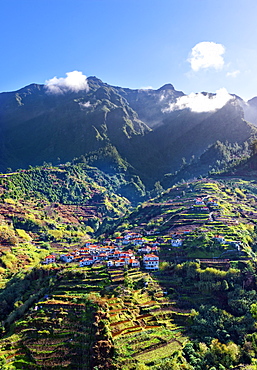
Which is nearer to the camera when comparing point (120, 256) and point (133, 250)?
point (120, 256)

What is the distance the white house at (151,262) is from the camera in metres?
71.2

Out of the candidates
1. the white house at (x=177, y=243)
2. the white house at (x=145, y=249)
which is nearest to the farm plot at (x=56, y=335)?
the white house at (x=145, y=249)

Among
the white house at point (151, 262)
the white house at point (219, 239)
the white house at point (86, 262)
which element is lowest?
the white house at point (151, 262)

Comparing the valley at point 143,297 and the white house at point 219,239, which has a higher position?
the white house at point 219,239

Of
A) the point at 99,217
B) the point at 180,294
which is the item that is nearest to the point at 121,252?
the point at 180,294

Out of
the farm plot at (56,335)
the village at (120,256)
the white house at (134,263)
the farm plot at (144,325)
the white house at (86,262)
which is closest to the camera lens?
the farm plot at (144,325)

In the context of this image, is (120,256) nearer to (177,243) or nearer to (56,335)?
(177,243)

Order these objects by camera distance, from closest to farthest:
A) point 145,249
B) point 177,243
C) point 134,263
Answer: point 134,263 < point 145,249 < point 177,243

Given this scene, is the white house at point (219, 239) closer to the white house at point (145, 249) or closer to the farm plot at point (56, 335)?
the white house at point (145, 249)

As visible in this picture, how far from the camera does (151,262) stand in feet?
235

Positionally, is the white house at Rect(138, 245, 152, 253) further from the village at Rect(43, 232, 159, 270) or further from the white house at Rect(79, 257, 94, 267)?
the white house at Rect(79, 257, 94, 267)

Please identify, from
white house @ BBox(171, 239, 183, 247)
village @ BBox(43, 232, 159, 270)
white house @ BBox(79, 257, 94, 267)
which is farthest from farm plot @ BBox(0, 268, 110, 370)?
white house @ BBox(171, 239, 183, 247)

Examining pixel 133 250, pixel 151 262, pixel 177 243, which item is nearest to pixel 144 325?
pixel 151 262

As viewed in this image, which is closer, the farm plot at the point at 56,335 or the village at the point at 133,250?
the farm plot at the point at 56,335
